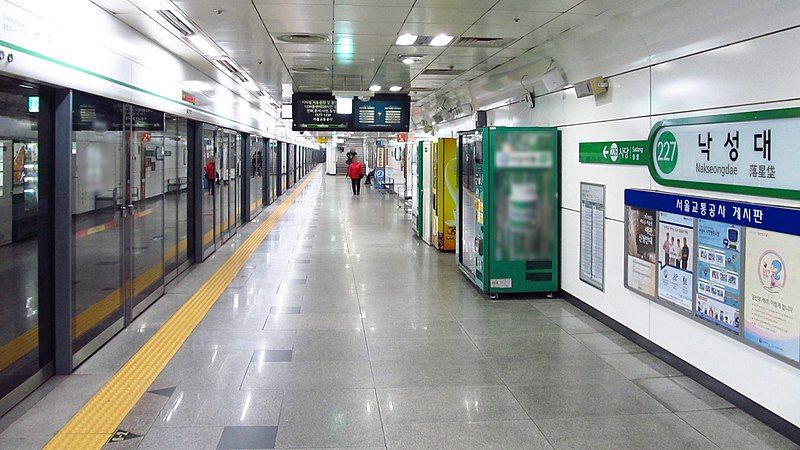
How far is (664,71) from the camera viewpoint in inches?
179

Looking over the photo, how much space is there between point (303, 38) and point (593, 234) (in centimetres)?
367

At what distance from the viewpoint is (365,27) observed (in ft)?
20.4

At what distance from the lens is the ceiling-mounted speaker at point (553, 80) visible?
651 centimetres

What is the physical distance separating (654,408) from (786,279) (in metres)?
1.04

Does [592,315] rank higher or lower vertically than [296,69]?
lower

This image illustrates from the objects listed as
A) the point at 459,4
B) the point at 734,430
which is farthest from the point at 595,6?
the point at 734,430

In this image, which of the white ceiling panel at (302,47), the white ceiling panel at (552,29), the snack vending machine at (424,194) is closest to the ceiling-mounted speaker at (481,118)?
the snack vending machine at (424,194)

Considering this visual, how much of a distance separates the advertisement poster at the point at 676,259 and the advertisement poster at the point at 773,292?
0.58m

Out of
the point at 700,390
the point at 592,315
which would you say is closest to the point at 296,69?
the point at 592,315

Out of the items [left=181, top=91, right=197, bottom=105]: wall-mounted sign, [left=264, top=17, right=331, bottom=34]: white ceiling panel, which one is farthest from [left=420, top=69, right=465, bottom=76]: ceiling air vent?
[left=181, top=91, right=197, bottom=105]: wall-mounted sign

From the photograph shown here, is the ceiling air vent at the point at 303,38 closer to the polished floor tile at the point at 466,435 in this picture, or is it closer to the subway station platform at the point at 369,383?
the subway station platform at the point at 369,383

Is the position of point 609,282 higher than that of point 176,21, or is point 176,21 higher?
point 176,21

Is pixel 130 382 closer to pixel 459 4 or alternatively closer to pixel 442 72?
pixel 459 4

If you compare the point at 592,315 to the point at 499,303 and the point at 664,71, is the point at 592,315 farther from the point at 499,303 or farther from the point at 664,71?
the point at 664,71
